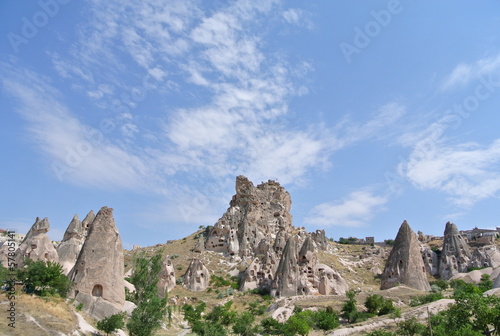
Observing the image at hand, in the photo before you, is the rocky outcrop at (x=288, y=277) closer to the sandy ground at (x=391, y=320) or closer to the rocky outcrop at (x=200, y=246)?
the sandy ground at (x=391, y=320)

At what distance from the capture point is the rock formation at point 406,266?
136ft

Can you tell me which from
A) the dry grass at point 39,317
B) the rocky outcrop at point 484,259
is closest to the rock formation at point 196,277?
the dry grass at point 39,317

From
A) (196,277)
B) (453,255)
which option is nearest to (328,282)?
(196,277)

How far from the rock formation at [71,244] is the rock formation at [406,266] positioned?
33038 millimetres

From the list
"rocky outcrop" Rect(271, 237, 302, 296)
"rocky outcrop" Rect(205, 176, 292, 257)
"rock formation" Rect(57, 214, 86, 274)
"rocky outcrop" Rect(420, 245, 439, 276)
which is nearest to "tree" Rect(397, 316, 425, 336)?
"rocky outcrop" Rect(271, 237, 302, 296)

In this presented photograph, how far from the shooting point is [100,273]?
2700 centimetres

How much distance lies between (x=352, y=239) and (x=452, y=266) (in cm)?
5037

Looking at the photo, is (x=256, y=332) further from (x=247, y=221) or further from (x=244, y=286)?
(x=247, y=221)

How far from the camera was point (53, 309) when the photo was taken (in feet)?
73.5

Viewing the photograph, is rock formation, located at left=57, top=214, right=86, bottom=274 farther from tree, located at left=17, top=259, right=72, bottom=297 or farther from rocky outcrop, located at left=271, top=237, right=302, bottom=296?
rocky outcrop, located at left=271, top=237, right=302, bottom=296

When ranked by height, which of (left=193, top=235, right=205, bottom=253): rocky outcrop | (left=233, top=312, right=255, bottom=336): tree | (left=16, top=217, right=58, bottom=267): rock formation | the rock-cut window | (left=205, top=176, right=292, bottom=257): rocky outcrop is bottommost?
(left=233, top=312, right=255, bottom=336): tree

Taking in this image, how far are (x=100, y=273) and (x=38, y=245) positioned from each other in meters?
14.8

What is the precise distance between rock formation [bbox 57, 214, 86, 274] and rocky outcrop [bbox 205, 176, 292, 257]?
2352cm

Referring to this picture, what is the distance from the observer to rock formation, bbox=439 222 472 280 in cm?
5978
